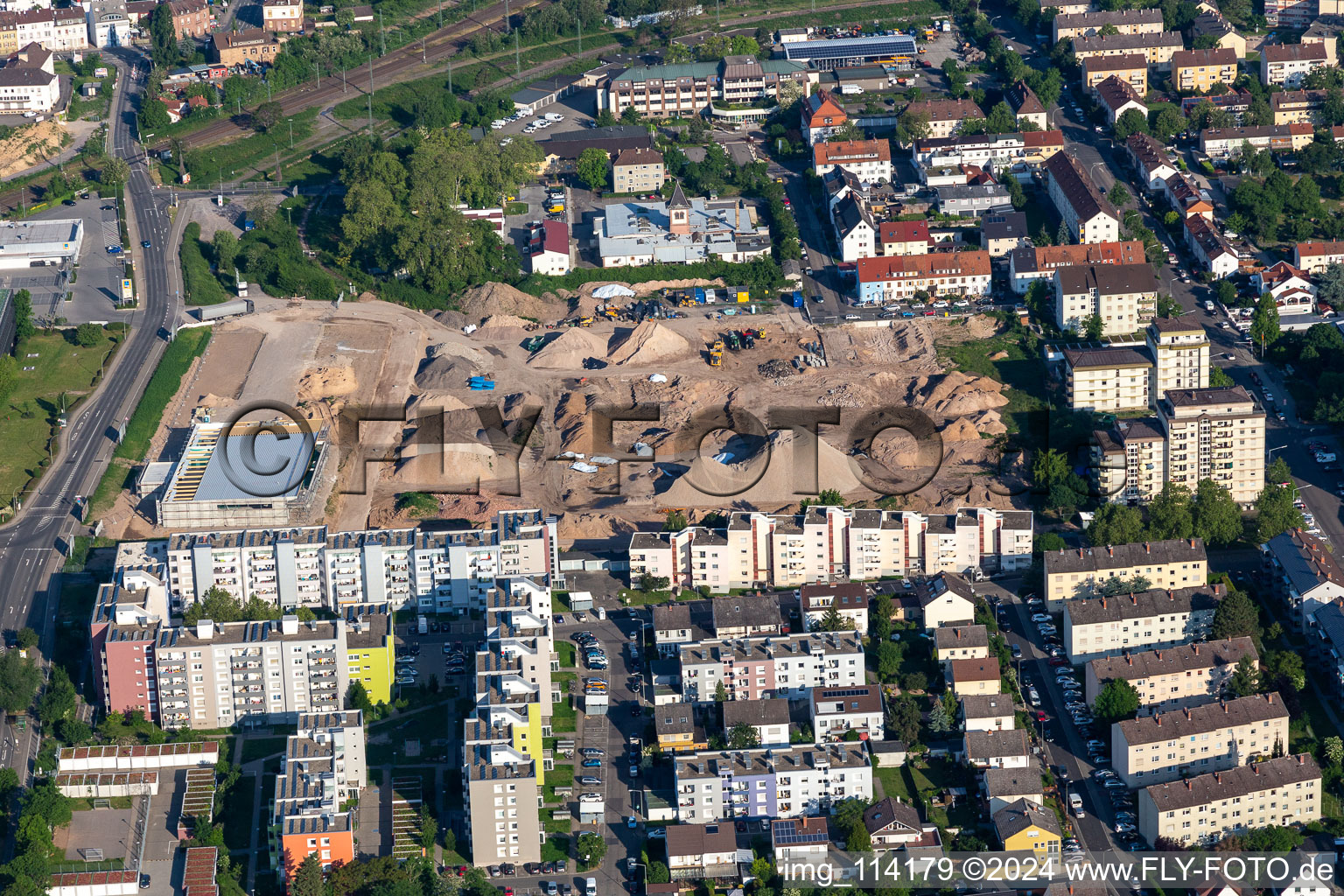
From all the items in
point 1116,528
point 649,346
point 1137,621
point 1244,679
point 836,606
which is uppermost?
point 649,346

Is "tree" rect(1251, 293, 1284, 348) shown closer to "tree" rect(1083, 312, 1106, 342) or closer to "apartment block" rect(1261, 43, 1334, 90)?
"tree" rect(1083, 312, 1106, 342)

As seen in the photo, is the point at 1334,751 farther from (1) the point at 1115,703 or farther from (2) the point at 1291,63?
(2) the point at 1291,63

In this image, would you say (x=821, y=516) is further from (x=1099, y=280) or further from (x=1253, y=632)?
(x=1099, y=280)

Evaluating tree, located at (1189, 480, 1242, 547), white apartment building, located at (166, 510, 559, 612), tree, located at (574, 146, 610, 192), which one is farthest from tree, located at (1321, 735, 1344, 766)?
tree, located at (574, 146, 610, 192)

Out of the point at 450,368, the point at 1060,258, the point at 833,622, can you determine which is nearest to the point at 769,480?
the point at 833,622

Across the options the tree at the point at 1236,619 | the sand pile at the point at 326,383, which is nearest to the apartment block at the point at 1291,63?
the tree at the point at 1236,619

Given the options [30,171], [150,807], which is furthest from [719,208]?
[150,807]
